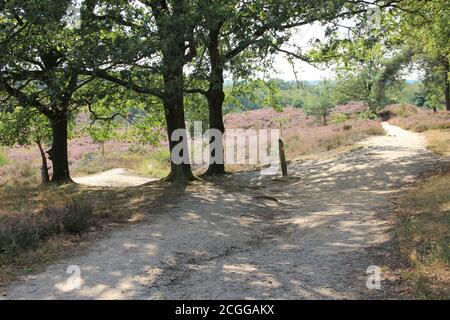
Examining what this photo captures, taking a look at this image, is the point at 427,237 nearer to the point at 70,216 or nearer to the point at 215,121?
the point at 70,216

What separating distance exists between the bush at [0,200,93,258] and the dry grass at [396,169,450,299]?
633cm

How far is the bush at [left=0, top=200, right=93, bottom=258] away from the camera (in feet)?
27.2

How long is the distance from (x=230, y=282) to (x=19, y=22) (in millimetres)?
10660

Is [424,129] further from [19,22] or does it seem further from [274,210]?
[19,22]

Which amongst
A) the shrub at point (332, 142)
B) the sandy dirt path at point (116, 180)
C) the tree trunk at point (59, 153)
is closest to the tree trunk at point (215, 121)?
the sandy dirt path at point (116, 180)

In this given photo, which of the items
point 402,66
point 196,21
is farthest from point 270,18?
point 402,66

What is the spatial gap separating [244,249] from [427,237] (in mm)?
3308

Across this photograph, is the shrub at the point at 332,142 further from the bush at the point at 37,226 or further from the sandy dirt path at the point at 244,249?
the bush at the point at 37,226

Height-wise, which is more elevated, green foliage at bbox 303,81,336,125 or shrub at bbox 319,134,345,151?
green foliage at bbox 303,81,336,125

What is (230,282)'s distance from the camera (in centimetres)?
685

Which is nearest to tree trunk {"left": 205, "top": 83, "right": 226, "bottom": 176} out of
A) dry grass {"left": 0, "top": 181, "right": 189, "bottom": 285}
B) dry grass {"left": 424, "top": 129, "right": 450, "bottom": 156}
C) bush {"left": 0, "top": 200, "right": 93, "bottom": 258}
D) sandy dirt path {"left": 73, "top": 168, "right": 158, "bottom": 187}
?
dry grass {"left": 0, "top": 181, "right": 189, "bottom": 285}

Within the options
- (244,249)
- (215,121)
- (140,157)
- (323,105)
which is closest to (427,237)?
(244,249)

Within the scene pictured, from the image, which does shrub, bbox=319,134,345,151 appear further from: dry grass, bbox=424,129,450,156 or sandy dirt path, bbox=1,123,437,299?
sandy dirt path, bbox=1,123,437,299

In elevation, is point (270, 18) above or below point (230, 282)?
above
